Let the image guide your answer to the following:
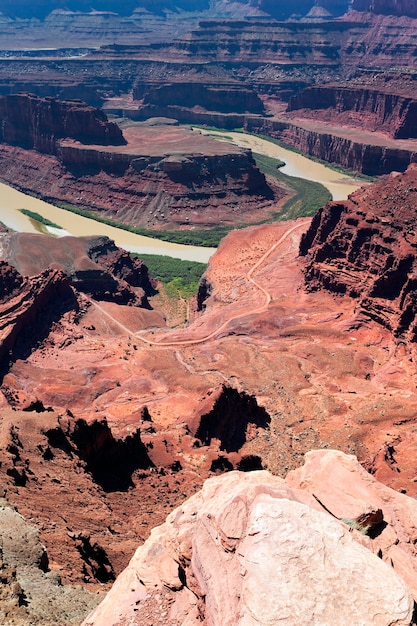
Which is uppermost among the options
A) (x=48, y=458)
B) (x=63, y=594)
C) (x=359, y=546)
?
(x=359, y=546)

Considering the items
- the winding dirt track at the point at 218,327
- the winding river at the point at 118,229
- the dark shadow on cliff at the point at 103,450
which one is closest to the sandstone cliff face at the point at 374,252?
the winding dirt track at the point at 218,327

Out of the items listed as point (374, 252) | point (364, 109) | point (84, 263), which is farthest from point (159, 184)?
point (364, 109)

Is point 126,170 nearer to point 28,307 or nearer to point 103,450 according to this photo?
point 28,307

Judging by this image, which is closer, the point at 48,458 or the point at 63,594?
the point at 63,594

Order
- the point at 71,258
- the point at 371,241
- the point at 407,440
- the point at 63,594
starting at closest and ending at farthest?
the point at 63,594, the point at 407,440, the point at 371,241, the point at 71,258

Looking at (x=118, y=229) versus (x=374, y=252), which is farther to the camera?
(x=118, y=229)

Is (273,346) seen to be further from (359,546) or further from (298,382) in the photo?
(359,546)

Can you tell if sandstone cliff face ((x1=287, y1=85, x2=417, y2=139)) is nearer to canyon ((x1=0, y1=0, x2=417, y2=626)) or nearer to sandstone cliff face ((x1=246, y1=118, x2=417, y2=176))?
sandstone cliff face ((x1=246, y1=118, x2=417, y2=176))

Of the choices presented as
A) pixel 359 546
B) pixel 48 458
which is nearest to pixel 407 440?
pixel 48 458

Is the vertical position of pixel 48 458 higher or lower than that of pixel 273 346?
higher
